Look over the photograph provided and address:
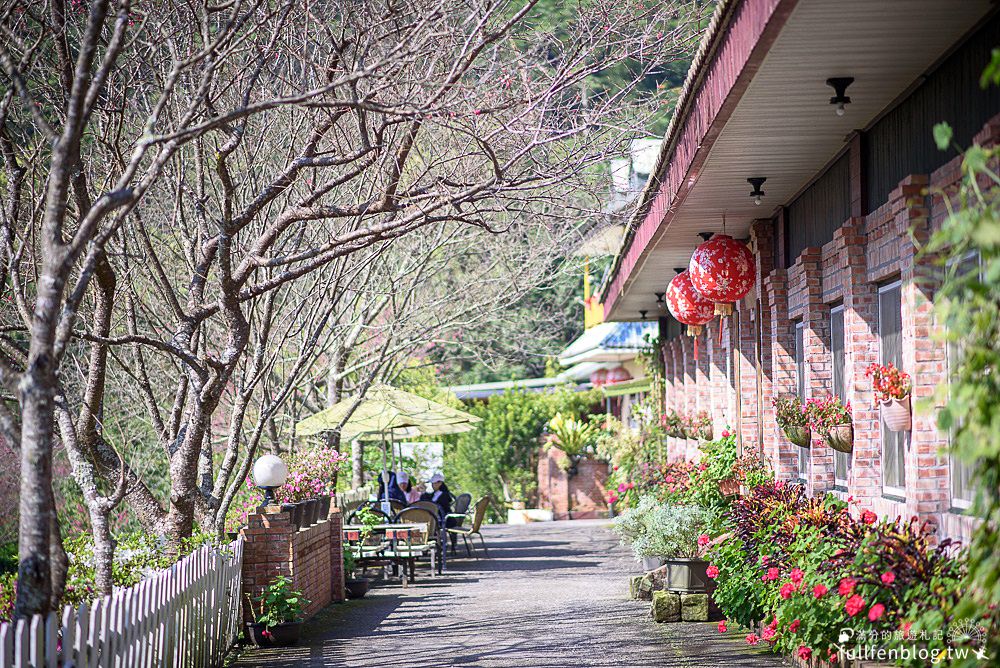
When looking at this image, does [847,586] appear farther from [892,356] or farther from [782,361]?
[782,361]

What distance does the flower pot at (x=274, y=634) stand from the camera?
901 centimetres

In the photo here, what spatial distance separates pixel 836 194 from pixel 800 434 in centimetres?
183

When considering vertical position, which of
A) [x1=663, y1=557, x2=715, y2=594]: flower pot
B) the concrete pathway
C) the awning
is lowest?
the concrete pathway

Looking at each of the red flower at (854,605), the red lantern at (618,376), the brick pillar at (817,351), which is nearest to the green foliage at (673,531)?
the brick pillar at (817,351)

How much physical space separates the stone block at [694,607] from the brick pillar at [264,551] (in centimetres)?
332

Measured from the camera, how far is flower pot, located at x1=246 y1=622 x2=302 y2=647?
901 cm

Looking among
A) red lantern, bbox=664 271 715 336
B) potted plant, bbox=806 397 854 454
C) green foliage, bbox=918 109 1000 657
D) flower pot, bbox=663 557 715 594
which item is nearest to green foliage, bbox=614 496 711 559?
flower pot, bbox=663 557 715 594

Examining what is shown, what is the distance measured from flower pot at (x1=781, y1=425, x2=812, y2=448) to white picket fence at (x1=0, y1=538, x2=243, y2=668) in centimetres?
443

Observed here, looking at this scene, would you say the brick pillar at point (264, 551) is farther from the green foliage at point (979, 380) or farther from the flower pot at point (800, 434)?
the green foliage at point (979, 380)

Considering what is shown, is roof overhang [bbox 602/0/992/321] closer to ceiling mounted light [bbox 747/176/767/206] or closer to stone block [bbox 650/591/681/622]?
ceiling mounted light [bbox 747/176/767/206]

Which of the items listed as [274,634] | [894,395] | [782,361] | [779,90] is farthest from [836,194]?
[274,634]

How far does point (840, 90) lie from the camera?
6.41 meters

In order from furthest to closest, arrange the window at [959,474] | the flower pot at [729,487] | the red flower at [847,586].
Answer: the flower pot at [729,487] → the window at [959,474] → the red flower at [847,586]

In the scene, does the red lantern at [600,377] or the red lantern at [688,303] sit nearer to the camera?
the red lantern at [688,303]
